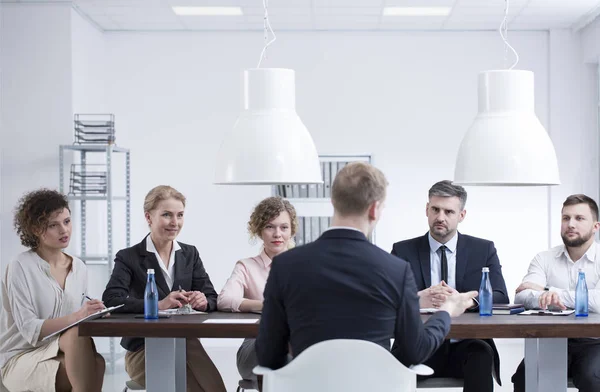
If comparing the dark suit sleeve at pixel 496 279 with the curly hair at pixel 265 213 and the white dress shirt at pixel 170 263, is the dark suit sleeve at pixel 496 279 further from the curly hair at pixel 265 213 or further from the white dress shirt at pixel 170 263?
the white dress shirt at pixel 170 263

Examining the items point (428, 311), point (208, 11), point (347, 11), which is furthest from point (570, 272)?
point (208, 11)

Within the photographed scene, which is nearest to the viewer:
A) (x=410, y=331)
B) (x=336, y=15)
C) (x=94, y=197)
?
(x=410, y=331)

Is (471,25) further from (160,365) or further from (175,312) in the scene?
(160,365)

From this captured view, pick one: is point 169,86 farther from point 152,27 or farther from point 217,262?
point 217,262

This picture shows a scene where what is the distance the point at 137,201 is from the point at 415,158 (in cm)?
260

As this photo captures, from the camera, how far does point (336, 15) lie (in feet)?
21.6

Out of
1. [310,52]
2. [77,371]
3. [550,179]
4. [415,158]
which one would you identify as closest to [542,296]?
[550,179]

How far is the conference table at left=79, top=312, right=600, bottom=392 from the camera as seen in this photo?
3.04 metres

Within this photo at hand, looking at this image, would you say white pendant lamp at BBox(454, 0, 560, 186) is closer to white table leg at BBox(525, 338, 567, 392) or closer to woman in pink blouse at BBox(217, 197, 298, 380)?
white table leg at BBox(525, 338, 567, 392)

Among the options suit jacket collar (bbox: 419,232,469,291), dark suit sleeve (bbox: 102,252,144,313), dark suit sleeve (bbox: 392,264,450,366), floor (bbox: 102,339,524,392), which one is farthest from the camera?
floor (bbox: 102,339,524,392)

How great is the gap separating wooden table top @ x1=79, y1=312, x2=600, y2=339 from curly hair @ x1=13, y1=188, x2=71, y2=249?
0.72m

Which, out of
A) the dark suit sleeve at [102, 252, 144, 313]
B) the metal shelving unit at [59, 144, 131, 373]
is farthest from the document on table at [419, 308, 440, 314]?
the metal shelving unit at [59, 144, 131, 373]

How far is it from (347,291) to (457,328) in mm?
950

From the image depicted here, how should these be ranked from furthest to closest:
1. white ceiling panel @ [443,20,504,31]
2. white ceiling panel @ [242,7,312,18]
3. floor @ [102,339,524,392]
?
white ceiling panel @ [443,20,504,31] → white ceiling panel @ [242,7,312,18] → floor @ [102,339,524,392]
